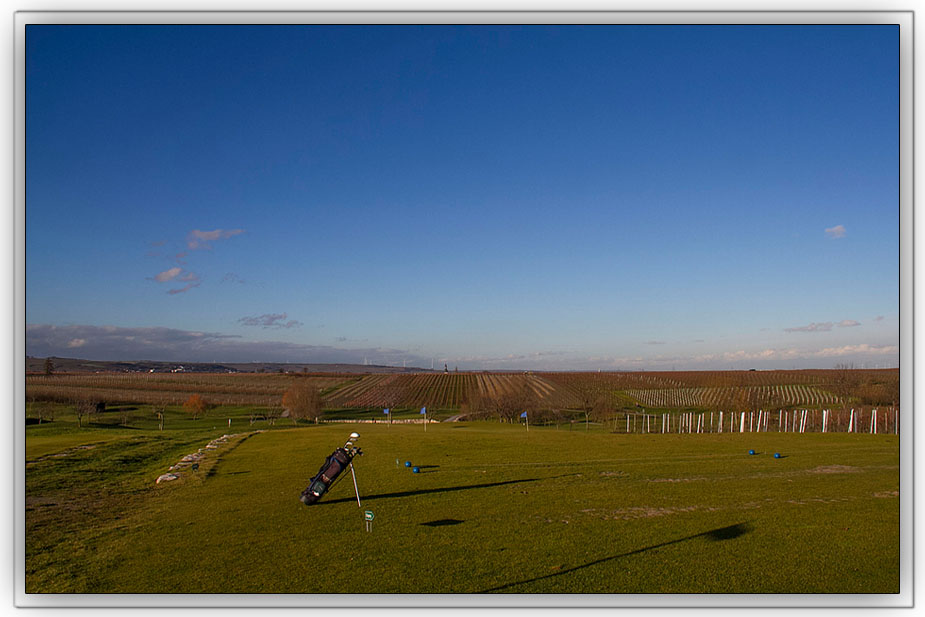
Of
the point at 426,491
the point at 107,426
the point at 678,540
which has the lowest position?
the point at 107,426

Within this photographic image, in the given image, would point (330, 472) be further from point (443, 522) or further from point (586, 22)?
point (586, 22)

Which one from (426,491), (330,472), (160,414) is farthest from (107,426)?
(330,472)

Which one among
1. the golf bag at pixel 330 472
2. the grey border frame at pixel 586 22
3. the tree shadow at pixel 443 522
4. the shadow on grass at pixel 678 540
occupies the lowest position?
the tree shadow at pixel 443 522

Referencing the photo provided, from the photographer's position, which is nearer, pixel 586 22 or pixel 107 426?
pixel 586 22

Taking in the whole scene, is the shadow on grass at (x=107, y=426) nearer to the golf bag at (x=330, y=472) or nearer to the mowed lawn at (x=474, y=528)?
the mowed lawn at (x=474, y=528)

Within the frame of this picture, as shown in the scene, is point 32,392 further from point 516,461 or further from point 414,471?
point 516,461

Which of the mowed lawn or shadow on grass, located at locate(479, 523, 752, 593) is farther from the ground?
shadow on grass, located at locate(479, 523, 752, 593)

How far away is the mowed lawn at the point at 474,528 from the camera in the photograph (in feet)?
18.4

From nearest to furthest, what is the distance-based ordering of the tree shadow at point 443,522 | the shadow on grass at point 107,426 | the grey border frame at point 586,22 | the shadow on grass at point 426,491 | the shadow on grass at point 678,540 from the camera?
the shadow on grass at point 678,540
the grey border frame at point 586,22
the tree shadow at point 443,522
the shadow on grass at point 426,491
the shadow on grass at point 107,426

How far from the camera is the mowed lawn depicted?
5.60 metres

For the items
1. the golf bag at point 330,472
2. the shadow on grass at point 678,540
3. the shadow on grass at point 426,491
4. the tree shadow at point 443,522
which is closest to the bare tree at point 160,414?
the shadow on grass at point 426,491

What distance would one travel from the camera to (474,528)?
283 inches

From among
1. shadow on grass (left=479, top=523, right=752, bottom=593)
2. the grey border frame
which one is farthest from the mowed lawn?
the grey border frame

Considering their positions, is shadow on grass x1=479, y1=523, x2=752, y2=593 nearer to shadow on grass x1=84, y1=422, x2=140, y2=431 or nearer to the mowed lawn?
the mowed lawn
